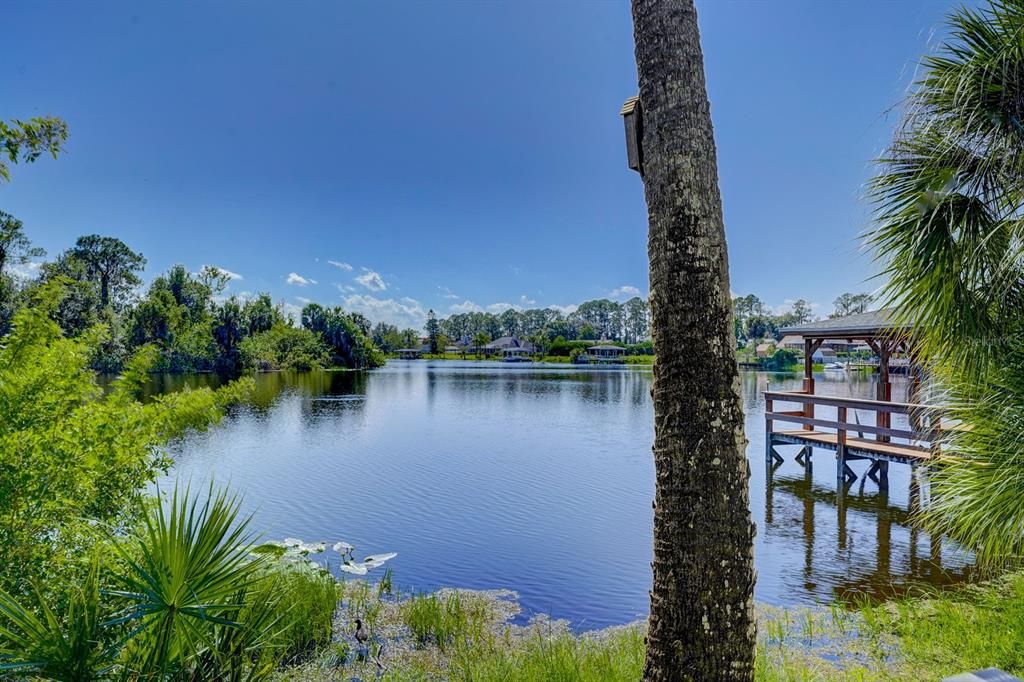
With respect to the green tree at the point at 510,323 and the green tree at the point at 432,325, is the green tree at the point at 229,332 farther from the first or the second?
the green tree at the point at 510,323

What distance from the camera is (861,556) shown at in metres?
8.11

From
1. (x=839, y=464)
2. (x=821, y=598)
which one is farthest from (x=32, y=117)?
(x=839, y=464)

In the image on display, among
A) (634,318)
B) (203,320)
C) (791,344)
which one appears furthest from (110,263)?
(634,318)

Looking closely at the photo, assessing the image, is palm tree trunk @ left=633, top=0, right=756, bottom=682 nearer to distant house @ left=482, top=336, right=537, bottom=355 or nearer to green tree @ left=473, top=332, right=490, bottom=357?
distant house @ left=482, top=336, right=537, bottom=355

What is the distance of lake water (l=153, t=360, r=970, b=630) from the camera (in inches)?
291

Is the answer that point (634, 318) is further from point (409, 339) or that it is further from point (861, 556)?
point (861, 556)

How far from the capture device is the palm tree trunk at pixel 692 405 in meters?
2.21

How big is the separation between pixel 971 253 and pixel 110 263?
240 feet

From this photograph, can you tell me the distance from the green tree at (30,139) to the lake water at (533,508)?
504cm

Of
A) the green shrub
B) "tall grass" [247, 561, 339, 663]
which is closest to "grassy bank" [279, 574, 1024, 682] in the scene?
"tall grass" [247, 561, 339, 663]

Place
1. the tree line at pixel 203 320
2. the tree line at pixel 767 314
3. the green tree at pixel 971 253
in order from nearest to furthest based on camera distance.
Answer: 1. the green tree at pixel 971 253
2. the tree line at pixel 203 320
3. the tree line at pixel 767 314

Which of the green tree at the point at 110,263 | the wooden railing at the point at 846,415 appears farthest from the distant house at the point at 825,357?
the green tree at the point at 110,263

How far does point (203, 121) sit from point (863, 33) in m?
36.8

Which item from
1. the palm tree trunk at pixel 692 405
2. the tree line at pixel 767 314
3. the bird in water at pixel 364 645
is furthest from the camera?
the tree line at pixel 767 314
